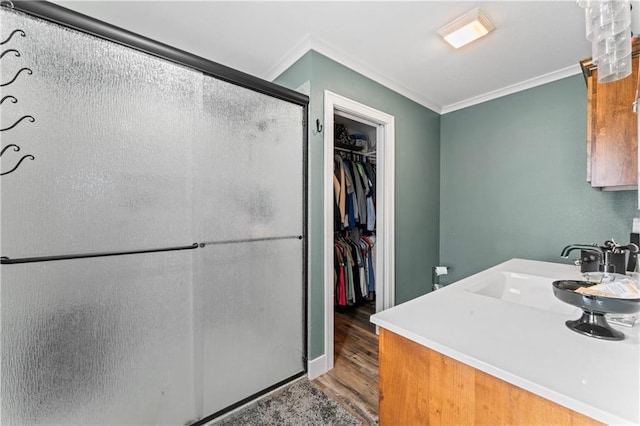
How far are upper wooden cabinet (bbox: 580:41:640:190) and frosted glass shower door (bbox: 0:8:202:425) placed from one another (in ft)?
7.67

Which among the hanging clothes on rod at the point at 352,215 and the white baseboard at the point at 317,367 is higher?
the hanging clothes on rod at the point at 352,215

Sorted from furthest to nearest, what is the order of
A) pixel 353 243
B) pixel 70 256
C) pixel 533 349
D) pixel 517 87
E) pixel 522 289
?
pixel 353 243
pixel 517 87
pixel 522 289
pixel 70 256
pixel 533 349

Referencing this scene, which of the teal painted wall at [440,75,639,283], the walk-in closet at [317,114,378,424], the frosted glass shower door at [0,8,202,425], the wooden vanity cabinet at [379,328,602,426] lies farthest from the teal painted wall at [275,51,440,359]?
the wooden vanity cabinet at [379,328,602,426]

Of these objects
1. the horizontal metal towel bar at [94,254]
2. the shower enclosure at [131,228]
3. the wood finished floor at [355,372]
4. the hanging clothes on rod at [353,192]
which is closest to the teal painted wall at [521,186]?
the hanging clothes on rod at [353,192]

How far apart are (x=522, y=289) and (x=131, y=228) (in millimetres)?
2150

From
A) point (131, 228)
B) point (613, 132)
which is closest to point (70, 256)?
point (131, 228)

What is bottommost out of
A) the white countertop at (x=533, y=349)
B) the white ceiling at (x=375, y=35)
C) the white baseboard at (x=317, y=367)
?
the white baseboard at (x=317, y=367)

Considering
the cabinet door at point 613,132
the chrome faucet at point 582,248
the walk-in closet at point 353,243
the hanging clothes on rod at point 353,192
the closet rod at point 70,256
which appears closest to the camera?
the closet rod at point 70,256

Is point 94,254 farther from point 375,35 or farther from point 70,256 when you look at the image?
point 375,35

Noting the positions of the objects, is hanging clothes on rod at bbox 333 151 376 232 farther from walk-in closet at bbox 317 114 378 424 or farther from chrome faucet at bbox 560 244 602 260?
chrome faucet at bbox 560 244 602 260

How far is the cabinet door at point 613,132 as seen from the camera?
1.43 meters

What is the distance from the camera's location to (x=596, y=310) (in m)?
0.77

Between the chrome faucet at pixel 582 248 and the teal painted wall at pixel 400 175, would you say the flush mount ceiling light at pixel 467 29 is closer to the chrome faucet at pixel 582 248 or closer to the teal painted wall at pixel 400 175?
the teal painted wall at pixel 400 175

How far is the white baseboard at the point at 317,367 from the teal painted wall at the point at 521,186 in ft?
6.14
